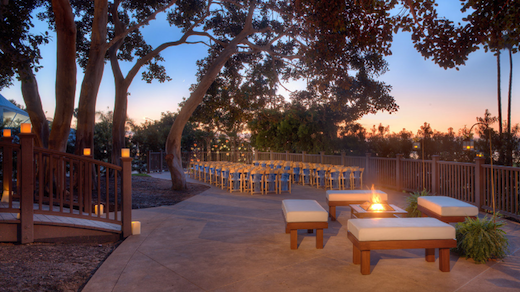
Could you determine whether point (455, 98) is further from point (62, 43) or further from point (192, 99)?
point (62, 43)

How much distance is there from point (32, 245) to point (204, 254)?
237 cm

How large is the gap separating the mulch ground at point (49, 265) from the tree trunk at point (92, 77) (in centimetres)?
655

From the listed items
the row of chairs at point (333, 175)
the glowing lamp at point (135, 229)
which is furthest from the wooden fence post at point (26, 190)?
the row of chairs at point (333, 175)

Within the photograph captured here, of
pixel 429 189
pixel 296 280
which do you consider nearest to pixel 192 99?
pixel 429 189

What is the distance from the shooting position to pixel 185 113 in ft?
40.0

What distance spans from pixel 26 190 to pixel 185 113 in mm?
8001

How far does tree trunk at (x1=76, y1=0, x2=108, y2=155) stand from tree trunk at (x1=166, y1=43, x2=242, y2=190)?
115 inches

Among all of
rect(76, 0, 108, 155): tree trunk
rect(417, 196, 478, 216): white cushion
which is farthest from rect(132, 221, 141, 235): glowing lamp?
rect(76, 0, 108, 155): tree trunk

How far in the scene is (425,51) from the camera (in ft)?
16.8

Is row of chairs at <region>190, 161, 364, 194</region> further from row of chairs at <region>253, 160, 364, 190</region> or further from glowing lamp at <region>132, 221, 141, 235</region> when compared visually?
glowing lamp at <region>132, 221, 141, 235</region>

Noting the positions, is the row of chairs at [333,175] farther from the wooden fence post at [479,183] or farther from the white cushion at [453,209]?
the white cushion at [453,209]

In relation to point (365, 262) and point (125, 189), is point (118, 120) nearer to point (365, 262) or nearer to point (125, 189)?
point (125, 189)

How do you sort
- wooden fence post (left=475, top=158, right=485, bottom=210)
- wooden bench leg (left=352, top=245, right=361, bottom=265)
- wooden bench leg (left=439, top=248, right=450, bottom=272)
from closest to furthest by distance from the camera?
wooden bench leg (left=439, top=248, right=450, bottom=272) → wooden bench leg (left=352, top=245, right=361, bottom=265) → wooden fence post (left=475, top=158, right=485, bottom=210)

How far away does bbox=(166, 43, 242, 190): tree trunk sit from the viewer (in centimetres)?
1212
